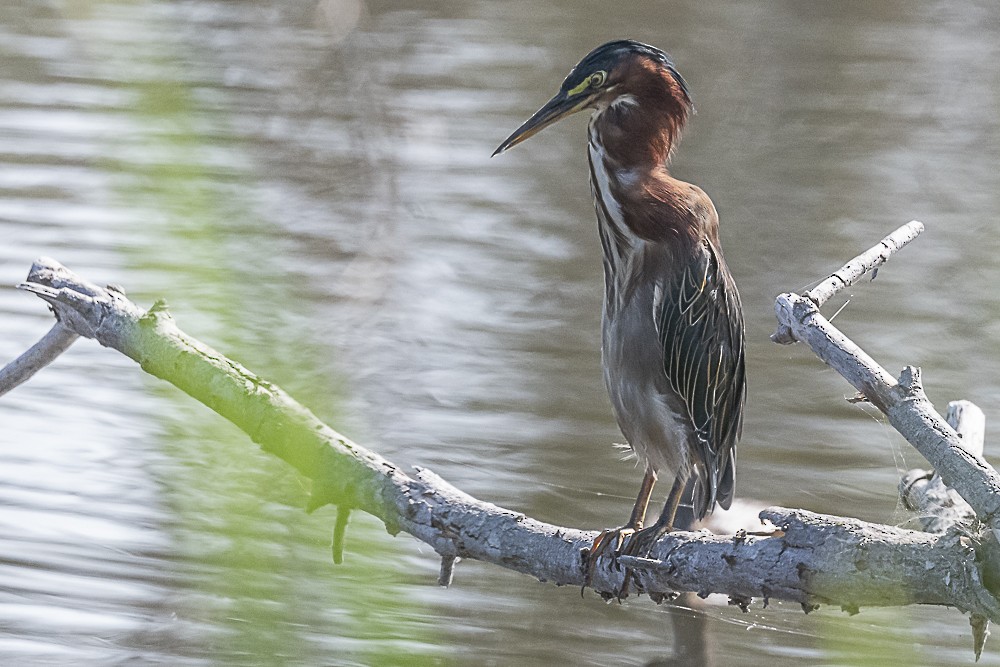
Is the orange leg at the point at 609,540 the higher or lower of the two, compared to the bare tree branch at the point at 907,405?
lower

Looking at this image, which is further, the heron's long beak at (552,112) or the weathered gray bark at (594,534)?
the heron's long beak at (552,112)

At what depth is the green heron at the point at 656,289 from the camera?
2602 mm

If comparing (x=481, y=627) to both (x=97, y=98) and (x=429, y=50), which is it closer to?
(x=97, y=98)

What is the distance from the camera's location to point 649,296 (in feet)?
8.98

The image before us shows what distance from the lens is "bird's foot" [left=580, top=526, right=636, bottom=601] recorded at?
8.02 feet

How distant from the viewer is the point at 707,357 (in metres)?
2.78

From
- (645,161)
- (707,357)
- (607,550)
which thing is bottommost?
(607,550)

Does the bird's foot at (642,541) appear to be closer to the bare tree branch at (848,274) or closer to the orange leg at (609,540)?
the orange leg at (609,540)

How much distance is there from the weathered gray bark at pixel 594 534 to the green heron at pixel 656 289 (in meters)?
0.22

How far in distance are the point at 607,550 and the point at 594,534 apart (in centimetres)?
5

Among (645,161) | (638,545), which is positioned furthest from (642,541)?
(645,161)

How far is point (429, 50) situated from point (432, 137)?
2057mm

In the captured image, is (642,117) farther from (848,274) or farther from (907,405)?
(907,405)

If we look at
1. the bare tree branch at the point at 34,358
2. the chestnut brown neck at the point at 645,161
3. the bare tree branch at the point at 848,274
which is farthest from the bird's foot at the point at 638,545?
the bare tree branch at the point at 34,358
